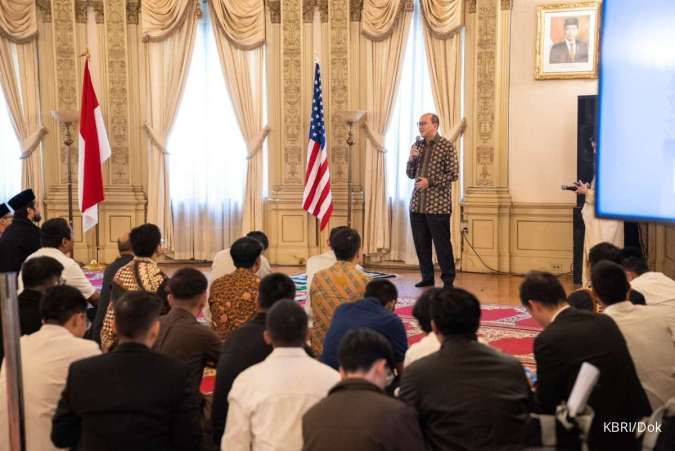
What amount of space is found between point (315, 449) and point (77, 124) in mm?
8344

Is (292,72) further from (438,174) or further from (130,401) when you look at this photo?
(130,401)

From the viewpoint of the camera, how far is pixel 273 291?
3.15 m

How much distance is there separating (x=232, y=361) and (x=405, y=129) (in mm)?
6524

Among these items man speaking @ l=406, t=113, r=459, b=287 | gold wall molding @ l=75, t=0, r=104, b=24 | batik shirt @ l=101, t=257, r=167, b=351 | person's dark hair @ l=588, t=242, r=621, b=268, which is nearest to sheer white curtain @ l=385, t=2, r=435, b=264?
man speaking @ l=406, t=113, r=459, b=287

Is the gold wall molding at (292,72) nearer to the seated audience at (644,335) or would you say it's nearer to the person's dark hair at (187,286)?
the person's dark hair at (187,286)

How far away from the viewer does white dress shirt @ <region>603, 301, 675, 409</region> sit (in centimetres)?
314

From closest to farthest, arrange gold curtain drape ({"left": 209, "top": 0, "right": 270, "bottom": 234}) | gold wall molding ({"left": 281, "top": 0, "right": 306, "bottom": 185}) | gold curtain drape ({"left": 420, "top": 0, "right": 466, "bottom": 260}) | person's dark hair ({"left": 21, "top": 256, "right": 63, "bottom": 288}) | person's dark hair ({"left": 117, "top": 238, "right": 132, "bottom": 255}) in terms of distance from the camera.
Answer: person's dark hair ({"left": 21, "top": 256, "right": 63, "bottom": 288}) < person's dark hair ({"left": 117, "top": 238, "right": 132, "bottom": 255}) < gold curtain drape ({"left": 420, "top": 0, "right": 466, "bottom": 260}) < gold wall molding ({"left": 281, "top": 0, "right": 306, "bottom": 185}) < gold curtain drape ({"left": 209, "top": 0, "right": 270, "bottom": 234})

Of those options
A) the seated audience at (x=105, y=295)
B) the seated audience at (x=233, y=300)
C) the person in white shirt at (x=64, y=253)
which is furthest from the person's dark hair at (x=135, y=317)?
the person in white shirt at (x=64, y=253)

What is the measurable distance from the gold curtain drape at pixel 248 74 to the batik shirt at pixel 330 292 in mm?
5612

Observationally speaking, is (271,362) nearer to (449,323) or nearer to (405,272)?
(449,323)

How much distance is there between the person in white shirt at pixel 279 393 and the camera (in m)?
2.42

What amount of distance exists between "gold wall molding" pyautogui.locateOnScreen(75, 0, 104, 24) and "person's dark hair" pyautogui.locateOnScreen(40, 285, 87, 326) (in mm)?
7431

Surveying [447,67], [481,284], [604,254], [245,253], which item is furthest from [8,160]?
[604,254]

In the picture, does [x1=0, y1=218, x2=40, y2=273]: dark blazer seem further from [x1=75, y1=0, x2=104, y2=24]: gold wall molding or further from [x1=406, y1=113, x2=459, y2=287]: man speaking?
[x1=75, y1=0, x2=104, y2=24]: gold wall molding
